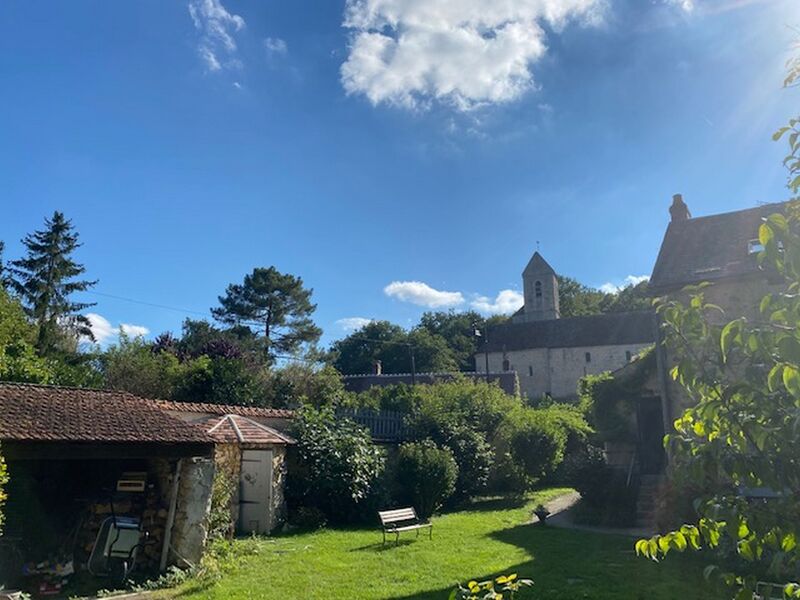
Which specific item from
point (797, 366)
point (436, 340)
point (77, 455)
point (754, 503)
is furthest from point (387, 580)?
point (436, 340)

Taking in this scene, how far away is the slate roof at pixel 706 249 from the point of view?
47.5 ft

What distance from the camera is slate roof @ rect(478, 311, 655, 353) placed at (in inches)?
1921

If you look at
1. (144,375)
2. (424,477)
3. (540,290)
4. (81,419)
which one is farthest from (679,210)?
(540,290)

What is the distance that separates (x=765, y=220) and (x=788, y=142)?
429 mm

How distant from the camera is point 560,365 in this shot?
51.0 meters

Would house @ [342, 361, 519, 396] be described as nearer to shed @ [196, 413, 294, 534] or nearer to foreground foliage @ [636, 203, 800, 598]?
shed @ [196, 413, 294, 534]

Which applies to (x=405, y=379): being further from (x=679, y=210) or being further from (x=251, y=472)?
(x=251, y=472)

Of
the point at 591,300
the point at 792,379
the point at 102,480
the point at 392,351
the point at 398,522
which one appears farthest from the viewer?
the point at 591,300

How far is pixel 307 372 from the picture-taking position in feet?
100

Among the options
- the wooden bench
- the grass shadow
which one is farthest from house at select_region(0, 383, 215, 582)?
the wooden bench

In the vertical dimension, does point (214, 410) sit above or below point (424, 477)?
above

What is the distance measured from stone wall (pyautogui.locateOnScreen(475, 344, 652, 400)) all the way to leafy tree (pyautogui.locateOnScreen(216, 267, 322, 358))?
745 inches

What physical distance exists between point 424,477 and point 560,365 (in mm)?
37362

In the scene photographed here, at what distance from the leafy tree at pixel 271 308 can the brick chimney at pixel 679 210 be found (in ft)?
114
